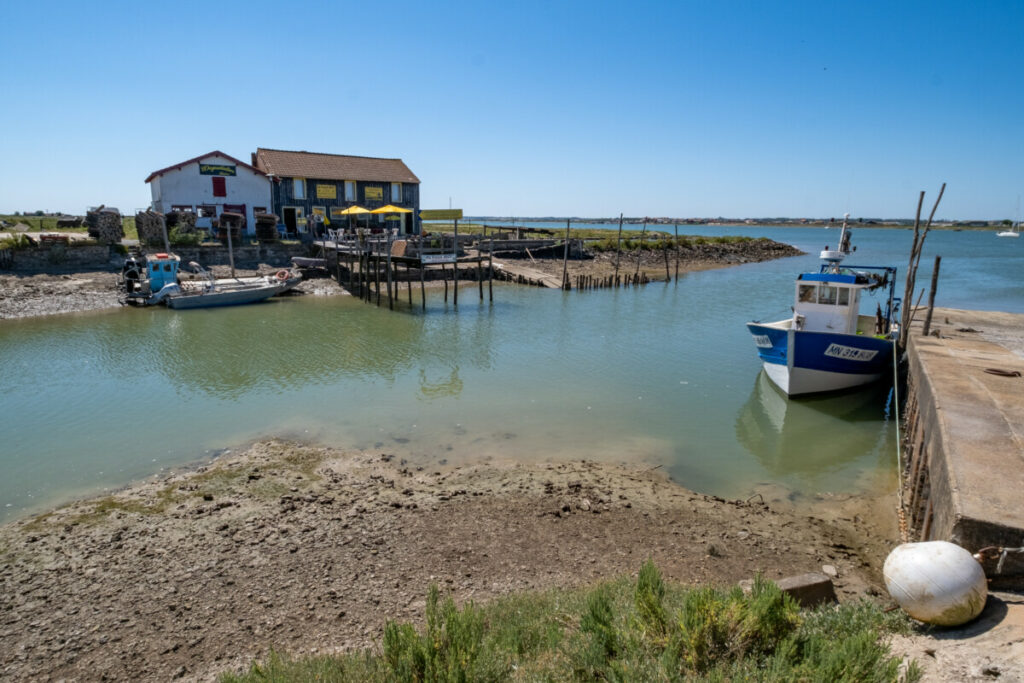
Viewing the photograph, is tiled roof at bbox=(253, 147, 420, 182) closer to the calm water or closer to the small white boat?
the small white boat

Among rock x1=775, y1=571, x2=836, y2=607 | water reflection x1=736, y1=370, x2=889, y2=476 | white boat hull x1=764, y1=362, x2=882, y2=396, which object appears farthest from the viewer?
white boat hull x1=764, y1=362, x2=882, y2=396

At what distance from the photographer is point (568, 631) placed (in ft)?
19.3

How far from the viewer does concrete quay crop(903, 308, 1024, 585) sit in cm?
596

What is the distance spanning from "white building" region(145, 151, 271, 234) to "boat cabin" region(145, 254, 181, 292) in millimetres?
8831

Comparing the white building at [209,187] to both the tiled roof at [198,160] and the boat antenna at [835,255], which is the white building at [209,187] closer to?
the tiled roof at [198,160]

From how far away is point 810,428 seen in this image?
1441 cm

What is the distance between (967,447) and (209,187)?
43.2 m

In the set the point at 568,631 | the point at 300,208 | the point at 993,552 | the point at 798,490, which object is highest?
the point at 300,208

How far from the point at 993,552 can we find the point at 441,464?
855 cm

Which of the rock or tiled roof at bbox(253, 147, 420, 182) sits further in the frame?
tiled roof at bbox(253, 147, 420, 182)

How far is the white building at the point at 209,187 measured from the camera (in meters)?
38.8

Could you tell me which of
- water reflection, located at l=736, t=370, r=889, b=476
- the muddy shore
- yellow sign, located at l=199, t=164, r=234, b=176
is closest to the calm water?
water reflection, located at l=736, t=370, r=889, b=476

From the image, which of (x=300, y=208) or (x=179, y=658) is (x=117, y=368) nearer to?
(x=179, y=658)

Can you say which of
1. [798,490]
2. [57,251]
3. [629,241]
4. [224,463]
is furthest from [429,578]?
[629,241]
